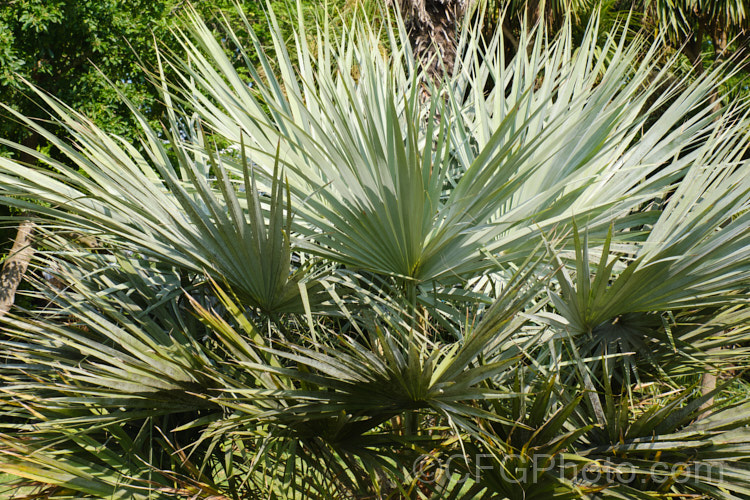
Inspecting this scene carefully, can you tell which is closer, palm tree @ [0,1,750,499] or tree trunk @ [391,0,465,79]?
palm tree @ [0,1,750,499]

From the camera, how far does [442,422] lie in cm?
284

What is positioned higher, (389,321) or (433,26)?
(433,26)

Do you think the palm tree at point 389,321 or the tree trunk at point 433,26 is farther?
the tree trunk at point 433,26

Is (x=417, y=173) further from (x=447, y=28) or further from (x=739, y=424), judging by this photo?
(x=447, y=28)

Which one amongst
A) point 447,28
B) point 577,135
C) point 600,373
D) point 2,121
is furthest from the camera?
point 2,121

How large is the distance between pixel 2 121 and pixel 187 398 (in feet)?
22.0

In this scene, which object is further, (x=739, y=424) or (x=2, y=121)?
(x=2, y=121)

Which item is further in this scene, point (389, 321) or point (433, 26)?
point (433, 26)

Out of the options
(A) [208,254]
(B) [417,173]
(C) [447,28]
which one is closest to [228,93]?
(A) [208,254]

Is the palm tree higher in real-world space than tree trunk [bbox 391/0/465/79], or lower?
lower

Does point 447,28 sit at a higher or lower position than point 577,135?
higher

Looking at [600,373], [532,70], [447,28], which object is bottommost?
[600,373]

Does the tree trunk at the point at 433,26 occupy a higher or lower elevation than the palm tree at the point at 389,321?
higher

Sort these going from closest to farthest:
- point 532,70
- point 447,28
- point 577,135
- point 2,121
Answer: point 577,135 → point 532,70 → point 447,28 → point 2,121
